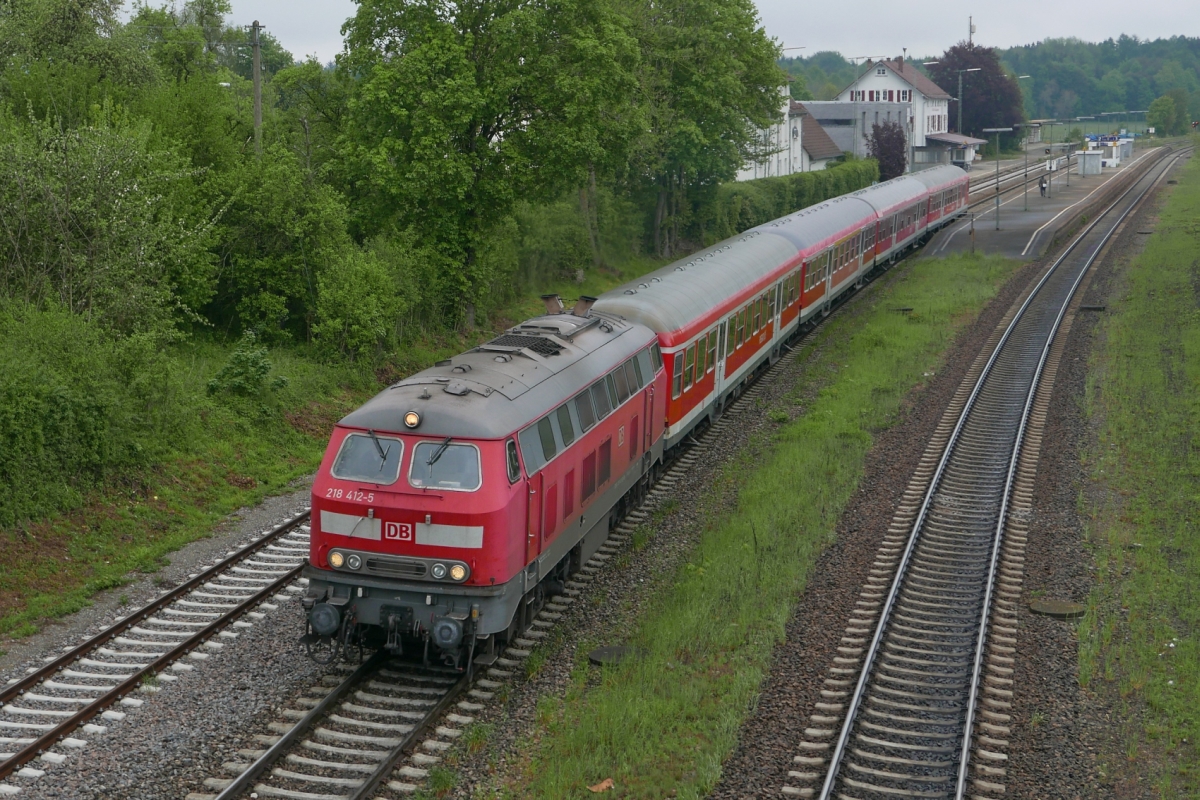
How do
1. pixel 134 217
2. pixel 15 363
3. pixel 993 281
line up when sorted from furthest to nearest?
pixel 993 281 < pixel 134 217 < pixel 15 363

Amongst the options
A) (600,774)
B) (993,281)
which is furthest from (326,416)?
(993,281)

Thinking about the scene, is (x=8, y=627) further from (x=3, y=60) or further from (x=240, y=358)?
(x=3, y=60)

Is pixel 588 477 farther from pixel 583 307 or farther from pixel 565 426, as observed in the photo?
pixel 583 307

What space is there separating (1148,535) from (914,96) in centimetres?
9622

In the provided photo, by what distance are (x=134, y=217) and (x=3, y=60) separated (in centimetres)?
1069

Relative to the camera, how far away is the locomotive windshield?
42.5 feet

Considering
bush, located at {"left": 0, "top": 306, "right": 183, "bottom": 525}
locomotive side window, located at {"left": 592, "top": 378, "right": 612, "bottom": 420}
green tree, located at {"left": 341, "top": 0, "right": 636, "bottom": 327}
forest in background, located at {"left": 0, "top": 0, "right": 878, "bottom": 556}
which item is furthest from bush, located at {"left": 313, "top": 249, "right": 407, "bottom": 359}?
locomotive side window, located at {"left": 592, "top": 378, "right": 612, "bottom": 420}

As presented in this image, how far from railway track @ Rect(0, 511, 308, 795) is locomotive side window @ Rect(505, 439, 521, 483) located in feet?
14.6

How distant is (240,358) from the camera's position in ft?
79.4

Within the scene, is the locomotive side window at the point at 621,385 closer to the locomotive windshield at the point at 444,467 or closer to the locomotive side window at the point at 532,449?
the locomotive side window at the point at 532,449

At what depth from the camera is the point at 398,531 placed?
13.0 m

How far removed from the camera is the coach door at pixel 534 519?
13844 millimetres

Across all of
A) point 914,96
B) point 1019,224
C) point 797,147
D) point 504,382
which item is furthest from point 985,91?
point 504,382

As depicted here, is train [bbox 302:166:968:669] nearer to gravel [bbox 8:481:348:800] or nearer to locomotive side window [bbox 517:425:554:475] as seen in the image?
locomotive side window [bbox 517:425:554:475]
